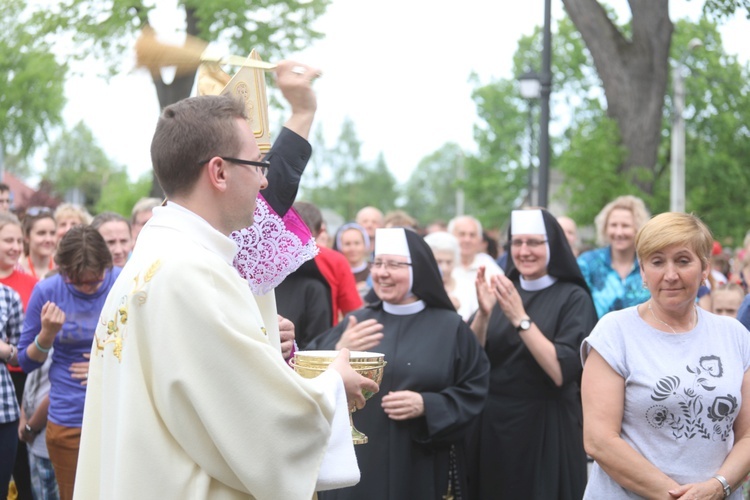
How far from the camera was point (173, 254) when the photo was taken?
9.64 ft

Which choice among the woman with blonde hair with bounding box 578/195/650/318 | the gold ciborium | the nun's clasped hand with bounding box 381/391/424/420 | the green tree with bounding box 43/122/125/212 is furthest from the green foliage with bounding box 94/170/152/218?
the gold ciborium

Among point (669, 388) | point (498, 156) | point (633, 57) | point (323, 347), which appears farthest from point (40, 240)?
point (498, 156)

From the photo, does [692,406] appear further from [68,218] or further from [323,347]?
[68,218]

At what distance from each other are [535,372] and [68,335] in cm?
286

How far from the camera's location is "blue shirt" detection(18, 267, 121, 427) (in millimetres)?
6270

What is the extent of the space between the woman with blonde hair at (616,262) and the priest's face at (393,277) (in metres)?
2.17

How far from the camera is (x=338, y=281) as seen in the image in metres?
7.63

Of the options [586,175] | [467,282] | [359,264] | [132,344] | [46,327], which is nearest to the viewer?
[132,344]

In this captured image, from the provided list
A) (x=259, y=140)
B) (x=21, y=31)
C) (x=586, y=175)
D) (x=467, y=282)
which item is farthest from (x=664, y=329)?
(x=21, y=31)

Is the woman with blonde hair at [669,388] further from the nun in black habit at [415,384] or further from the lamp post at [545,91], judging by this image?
the lamp post at [545,91]

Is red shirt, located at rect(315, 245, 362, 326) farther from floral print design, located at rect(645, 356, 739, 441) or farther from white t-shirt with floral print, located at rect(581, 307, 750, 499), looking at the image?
floral print design, located at rect(645, 356, 739, 441)

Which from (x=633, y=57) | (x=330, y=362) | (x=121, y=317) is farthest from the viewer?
(x=633, y=57)

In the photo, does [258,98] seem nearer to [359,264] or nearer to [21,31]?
[359,264]

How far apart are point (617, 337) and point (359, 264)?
19.5 ft
